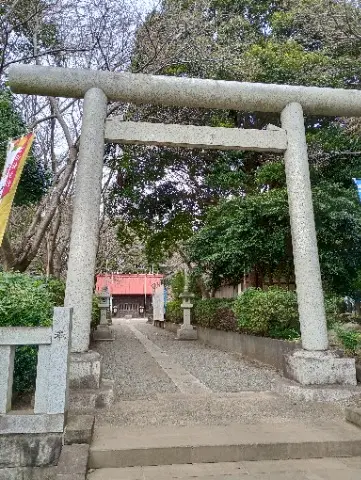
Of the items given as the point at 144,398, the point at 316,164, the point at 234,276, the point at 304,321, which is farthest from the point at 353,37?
the point at 144,398

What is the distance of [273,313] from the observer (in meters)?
9.09

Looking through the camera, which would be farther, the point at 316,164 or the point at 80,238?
the point at 316,164

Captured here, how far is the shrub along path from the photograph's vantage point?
4.83 meters

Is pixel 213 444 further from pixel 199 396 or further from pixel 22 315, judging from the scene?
pixel 22 315

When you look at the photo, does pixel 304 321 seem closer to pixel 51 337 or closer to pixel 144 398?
pixel 144 398

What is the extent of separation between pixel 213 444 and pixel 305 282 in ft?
9.99

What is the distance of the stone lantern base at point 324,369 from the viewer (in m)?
5.80

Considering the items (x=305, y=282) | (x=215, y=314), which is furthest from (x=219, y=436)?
(x=215, y=314)

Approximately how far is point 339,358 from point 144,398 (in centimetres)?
281

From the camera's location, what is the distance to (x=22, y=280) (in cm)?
507

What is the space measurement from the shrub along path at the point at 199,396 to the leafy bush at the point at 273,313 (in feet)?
2.86

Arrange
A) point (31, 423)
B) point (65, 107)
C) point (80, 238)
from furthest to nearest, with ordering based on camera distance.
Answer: point (65, 107), point (80, 238), point (31, 423)

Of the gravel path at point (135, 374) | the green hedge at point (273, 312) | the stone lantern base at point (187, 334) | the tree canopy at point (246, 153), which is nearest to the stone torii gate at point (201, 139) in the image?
the gravel path at point (135, 374)

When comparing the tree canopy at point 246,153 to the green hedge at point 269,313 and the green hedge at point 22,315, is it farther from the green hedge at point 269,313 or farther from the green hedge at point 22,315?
the green hedge at point 22,315
